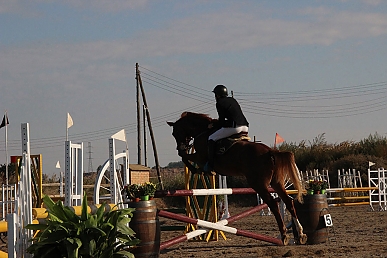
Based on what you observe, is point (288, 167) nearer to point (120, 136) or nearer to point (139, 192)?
point (139, 192)

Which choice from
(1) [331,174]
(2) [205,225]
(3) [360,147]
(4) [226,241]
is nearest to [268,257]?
(2) [205,225]

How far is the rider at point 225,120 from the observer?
28.1 feet

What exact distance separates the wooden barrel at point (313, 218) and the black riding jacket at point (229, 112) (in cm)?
165

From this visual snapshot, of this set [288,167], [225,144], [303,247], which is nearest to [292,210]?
[288,167]

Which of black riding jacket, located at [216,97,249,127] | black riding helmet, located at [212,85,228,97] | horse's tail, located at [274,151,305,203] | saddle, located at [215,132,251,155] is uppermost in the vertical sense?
black riding helmet, located at [212,85,228,97]

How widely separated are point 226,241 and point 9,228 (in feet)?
18.7

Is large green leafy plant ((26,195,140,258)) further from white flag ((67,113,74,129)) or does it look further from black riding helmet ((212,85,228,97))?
white flag ((67,113,74,129))

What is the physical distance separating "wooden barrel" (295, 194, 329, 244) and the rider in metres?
1.59

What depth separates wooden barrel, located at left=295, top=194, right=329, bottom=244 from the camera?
918 cm

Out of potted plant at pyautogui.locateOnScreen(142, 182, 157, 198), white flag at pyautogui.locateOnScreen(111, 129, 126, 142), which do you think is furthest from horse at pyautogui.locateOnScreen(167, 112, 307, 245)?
potted plant at pyautogui.locateOnScreen(142, 182, 157, 198)

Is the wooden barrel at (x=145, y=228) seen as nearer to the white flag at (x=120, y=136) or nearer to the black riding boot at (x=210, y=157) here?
the black riding boot at (x=210, y=157)

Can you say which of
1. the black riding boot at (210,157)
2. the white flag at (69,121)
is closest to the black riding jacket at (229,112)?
the black riding boot at (210,157)

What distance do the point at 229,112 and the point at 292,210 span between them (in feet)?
5.11

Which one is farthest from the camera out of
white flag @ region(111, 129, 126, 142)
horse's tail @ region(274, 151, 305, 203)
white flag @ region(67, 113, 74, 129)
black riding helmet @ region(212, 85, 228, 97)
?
white flag @ region(67, 113, 74, 129)
